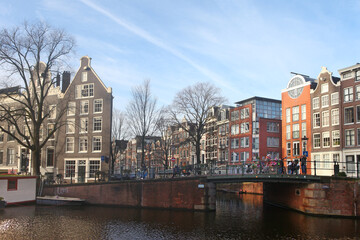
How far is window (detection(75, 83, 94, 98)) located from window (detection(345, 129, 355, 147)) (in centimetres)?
3049

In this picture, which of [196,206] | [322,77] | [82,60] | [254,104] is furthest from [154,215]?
[254,104]

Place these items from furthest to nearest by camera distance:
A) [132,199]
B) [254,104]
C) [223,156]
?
[223,156]
[254,104]
[132,199]

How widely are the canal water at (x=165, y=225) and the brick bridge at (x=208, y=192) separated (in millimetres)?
1034

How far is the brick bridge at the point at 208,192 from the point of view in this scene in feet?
88.2

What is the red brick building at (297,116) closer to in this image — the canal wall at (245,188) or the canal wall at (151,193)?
the canal wall at (245,188)

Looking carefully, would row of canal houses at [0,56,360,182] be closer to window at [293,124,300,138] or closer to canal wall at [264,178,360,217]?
window at [293,124,300,138]

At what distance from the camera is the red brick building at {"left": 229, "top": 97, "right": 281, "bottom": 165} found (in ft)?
197

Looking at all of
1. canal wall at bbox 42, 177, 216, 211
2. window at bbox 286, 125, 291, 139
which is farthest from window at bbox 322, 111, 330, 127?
canal wall at bbox 42, 177, 216, 211

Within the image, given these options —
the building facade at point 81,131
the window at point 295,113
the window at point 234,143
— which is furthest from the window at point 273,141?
the building facade at point 81,131

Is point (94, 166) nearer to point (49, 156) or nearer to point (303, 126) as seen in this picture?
point (49, 156)

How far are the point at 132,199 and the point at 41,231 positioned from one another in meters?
11.9

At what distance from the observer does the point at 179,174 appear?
112 feet

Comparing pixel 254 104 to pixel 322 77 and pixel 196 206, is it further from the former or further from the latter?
pixel 196 206

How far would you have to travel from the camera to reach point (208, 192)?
29484 millimetres
